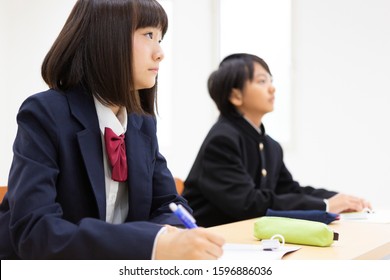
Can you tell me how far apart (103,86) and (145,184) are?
26 centimetres

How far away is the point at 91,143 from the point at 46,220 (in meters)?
0.24

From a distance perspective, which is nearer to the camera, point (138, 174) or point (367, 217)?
point (138, 174)

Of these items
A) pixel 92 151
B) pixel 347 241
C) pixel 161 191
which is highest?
pixel 92 151

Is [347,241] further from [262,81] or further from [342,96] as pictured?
[342,96]

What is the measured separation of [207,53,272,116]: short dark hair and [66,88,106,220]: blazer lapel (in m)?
1.35

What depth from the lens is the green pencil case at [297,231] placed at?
1.41m

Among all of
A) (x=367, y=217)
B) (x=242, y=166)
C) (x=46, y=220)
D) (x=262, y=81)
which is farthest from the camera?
(x=262, y=81)

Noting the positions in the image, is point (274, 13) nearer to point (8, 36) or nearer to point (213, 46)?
point (213, 46)

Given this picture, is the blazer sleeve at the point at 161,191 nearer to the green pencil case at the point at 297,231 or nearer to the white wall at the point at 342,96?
the green pencil case at the point at 297,231

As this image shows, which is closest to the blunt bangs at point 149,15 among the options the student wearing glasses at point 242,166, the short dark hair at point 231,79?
the student wearing glasses at point 242,166

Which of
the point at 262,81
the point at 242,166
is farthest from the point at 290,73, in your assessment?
the point at 242,166

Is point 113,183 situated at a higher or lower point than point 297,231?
higher

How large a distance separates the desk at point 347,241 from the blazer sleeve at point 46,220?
0.42 metres

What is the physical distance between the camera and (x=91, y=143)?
124 centimetres
